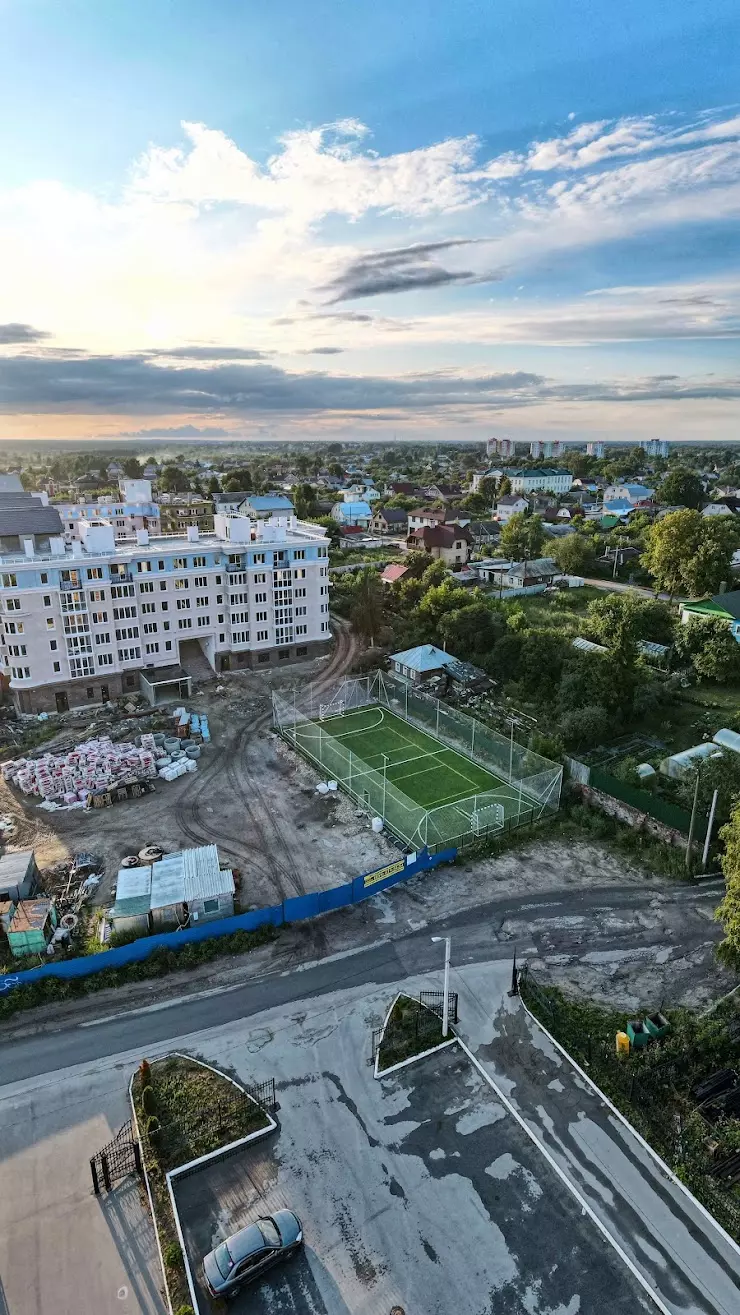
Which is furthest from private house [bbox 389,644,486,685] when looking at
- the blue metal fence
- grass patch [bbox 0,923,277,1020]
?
grass patch [bbox 0,923,277,1020]

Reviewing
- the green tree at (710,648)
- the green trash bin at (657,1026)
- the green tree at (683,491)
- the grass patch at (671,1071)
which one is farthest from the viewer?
the green tree at (683,491)

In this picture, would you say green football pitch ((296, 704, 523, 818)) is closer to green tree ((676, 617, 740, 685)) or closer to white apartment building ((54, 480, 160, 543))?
green tree ((676, 617, 740, 685))

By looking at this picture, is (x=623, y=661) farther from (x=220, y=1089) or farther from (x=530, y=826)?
(x=220, y=1089)

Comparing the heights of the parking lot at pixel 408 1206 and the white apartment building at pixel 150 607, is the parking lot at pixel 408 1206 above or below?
below

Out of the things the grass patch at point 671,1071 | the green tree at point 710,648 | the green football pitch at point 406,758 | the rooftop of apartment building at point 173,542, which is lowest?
the grass patch at point 671,1071

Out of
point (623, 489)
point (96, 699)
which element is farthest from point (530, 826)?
point (623, 489)

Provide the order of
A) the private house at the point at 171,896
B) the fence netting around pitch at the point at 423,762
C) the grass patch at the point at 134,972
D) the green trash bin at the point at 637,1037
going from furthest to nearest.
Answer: the fence netting around pitch at the point at 423,762 → the private house at the point at 171,896 → the grass patch at the point at 134,972 → the green trash bin at the point at 637,1037

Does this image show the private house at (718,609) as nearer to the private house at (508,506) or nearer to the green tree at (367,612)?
the green tree at (367,612)

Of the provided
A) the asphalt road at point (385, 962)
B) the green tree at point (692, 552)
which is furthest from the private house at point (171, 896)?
the green tree at point (692, 552)
